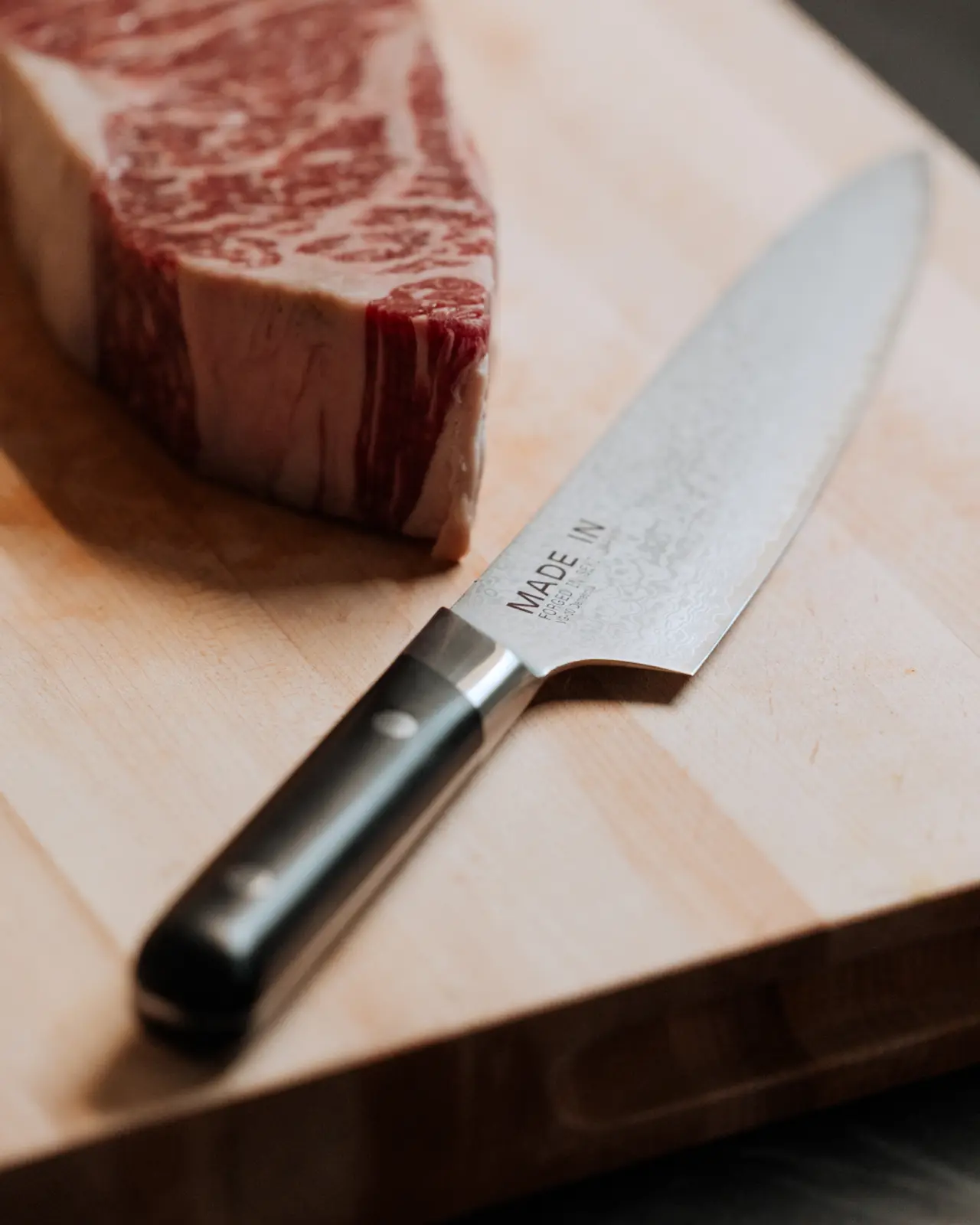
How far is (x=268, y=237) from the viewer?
132 cm

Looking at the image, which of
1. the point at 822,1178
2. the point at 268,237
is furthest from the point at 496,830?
the point at 268,237

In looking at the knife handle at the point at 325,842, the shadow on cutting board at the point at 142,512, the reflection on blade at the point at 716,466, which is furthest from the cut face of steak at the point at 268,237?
the knife handle at the point at 325,842

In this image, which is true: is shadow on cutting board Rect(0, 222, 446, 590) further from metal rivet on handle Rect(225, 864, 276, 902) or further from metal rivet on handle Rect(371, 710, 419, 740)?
metal rivet on handle Rect(225, 864, 276, 902)

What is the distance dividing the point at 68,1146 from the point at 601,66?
5.19 ft

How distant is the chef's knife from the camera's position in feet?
2.91

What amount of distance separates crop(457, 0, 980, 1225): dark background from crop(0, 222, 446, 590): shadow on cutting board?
1.83 ft

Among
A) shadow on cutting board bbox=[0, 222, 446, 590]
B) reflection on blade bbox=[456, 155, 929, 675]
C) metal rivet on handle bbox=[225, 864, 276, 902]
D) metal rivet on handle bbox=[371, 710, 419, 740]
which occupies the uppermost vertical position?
reflection on blade bbox=[456, 155, 929, 675]

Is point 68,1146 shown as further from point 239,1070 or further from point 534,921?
point 534,921

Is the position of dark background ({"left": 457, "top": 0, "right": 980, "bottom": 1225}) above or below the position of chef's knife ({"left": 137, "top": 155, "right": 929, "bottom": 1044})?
below

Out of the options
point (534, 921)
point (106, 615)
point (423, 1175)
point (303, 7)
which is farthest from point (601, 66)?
point (423, 1175)

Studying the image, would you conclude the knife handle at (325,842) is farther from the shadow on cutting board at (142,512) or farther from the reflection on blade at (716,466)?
the shadow on cutting board at (142,512)

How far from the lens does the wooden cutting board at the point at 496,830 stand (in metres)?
0.96

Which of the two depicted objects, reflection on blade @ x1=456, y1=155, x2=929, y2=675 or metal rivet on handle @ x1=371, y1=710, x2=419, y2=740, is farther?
reflection on blade @ x1=456, y1=155, x2=929, y2=675

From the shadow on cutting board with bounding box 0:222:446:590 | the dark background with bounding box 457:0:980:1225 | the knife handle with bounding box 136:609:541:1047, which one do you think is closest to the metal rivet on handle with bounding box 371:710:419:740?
the knife handle with bounding box 136:609:541:1047
